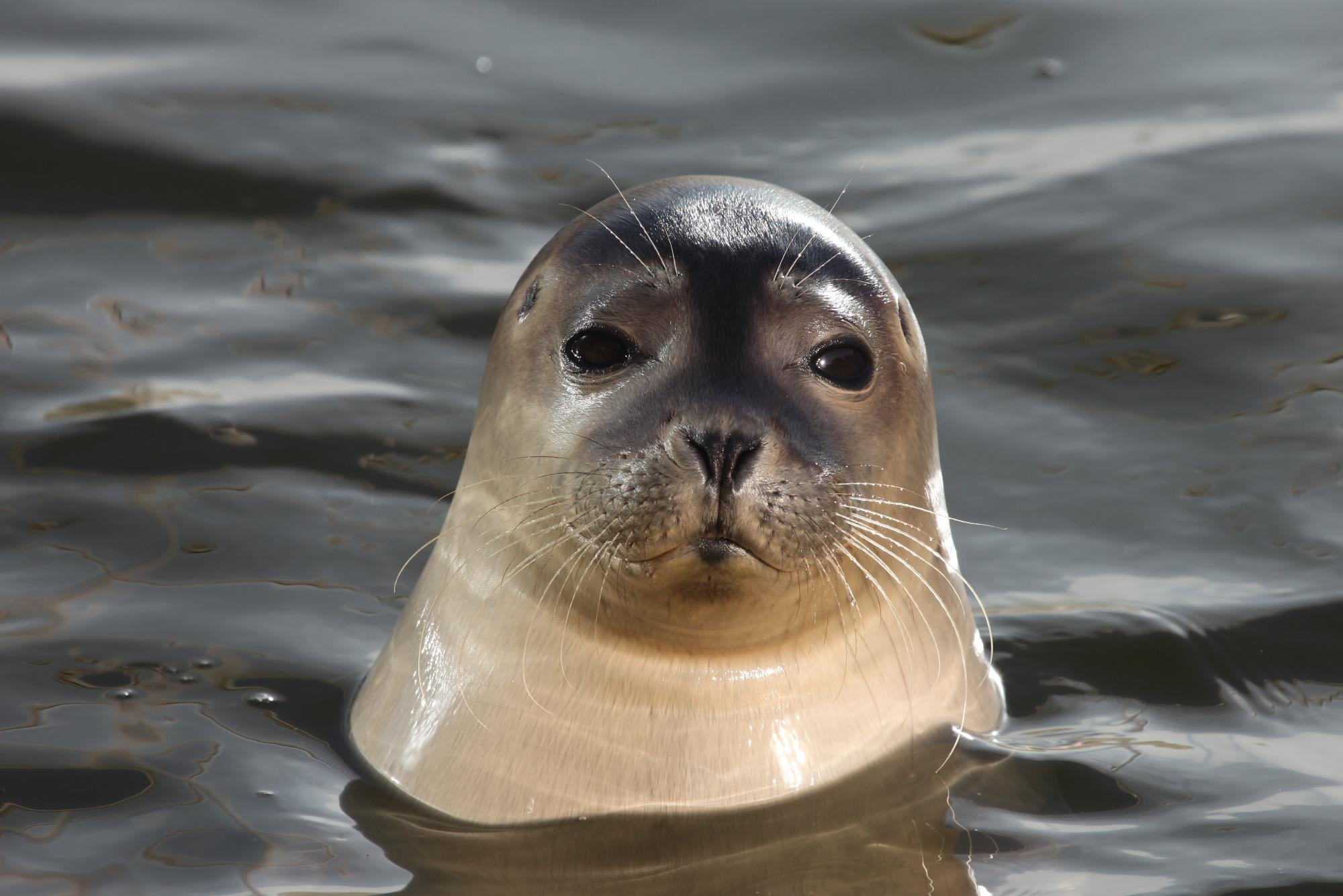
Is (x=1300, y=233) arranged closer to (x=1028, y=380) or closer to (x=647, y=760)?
(x=1028, y=380)

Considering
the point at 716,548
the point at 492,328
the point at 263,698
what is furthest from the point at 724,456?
the point at 492,328

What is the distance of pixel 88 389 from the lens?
6074 millimetres

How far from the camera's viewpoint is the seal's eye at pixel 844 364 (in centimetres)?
362

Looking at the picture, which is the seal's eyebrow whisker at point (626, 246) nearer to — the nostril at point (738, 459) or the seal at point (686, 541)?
the seal at point (686, 541)

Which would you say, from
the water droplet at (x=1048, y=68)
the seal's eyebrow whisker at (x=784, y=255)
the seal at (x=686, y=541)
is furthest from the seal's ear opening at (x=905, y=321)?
the water droplet at (x=1048, y=68)

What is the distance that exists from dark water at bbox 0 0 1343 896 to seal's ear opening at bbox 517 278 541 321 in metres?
1.06

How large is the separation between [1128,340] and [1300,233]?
1.06 m

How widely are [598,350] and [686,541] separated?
53 centimetres

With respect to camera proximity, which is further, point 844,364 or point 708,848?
point 844,364

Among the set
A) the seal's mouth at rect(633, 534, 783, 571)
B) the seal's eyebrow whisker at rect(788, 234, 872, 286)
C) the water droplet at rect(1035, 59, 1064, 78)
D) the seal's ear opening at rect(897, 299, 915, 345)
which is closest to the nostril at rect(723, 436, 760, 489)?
the seal's mouth at rect(633, 534, 783, 571)

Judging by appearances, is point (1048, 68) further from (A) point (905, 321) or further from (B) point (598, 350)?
(B) point (598, 350)

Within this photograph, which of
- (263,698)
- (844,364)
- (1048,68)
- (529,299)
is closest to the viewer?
(844,364)

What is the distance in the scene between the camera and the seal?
3373 mm

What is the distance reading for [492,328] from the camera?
6680mm
